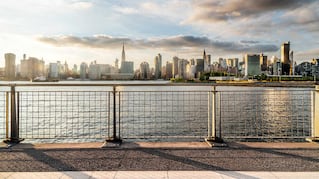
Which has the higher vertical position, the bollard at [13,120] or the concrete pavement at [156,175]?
the bollard at [13,120]

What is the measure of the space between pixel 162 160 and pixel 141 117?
4.39m

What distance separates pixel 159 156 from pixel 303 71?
167 meters

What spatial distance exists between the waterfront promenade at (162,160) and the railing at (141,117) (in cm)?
45

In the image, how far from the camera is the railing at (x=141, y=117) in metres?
5.90

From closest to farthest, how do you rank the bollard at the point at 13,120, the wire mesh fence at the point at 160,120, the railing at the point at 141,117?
the bollard at the point at 13,120, the railing at the point at 141,117, the wire mesh fence at the point at 160,120

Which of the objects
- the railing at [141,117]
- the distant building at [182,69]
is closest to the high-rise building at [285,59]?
the distant building at [182,69]

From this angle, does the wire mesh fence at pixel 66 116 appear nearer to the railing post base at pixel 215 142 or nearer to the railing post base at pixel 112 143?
the railing post base at pixel 112 143

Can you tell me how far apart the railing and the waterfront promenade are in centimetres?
45

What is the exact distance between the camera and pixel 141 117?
28.9 feet

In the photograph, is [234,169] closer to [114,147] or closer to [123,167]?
[123,167]

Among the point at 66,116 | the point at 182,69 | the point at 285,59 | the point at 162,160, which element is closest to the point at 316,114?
the point at 162,160

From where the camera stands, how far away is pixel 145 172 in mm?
3916

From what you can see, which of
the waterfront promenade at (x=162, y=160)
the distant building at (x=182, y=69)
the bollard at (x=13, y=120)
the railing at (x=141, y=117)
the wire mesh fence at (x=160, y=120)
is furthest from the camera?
the distant building at (x=182, y=69)

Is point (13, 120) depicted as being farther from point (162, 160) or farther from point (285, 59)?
point (285, 59)
